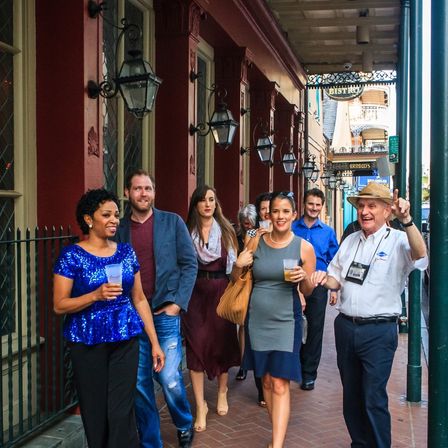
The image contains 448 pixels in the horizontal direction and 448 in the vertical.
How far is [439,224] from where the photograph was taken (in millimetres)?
2711

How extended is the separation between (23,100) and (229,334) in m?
2.56

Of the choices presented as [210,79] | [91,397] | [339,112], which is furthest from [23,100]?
[339,112]

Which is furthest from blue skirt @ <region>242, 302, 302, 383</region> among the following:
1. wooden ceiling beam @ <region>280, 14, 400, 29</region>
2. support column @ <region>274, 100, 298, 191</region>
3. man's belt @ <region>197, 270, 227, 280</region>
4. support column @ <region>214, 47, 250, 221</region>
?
support column @ <region>274, 100, 298, 191</region>

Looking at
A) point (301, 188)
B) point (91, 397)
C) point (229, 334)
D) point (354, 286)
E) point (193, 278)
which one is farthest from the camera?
point (301, 188)

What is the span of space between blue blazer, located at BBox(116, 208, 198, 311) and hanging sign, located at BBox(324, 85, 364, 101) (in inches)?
545

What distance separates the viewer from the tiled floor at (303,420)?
15.8ft

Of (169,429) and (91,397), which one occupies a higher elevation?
(91,397)

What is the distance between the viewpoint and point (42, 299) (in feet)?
15.1

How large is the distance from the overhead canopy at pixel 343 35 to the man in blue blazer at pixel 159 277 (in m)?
7.93

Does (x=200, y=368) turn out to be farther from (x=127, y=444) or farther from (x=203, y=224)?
(x=127, y=444)

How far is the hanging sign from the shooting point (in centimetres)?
1744

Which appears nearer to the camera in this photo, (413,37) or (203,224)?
(203,224)

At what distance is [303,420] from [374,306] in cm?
176

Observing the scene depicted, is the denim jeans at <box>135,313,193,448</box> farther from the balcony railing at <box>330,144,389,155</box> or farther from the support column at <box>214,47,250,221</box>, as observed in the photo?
the balcony railing at <box>330,144,389,155</box>
